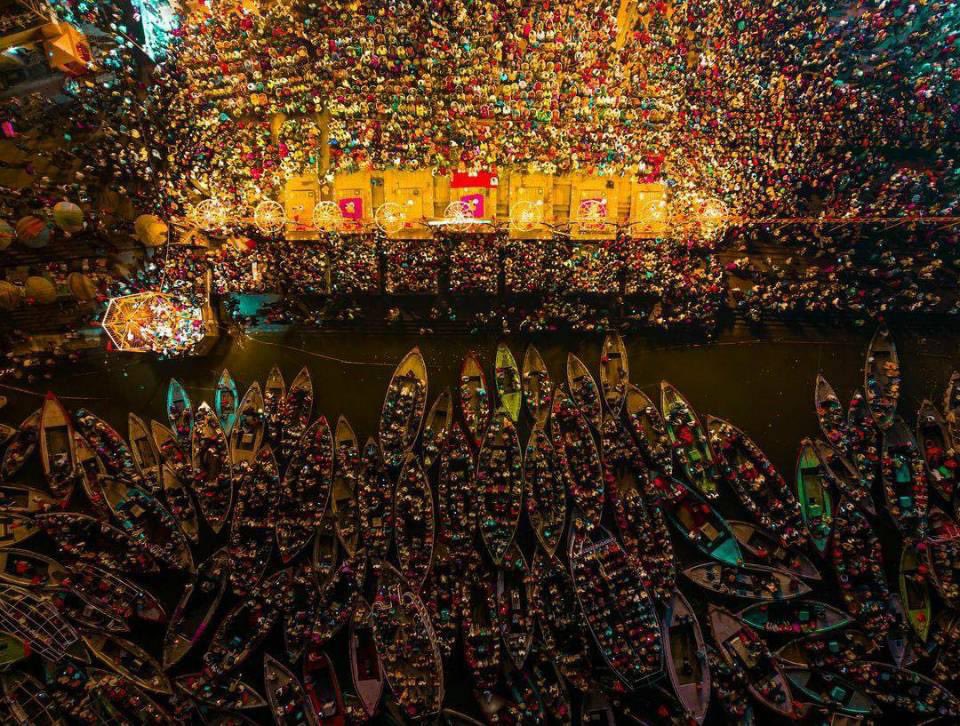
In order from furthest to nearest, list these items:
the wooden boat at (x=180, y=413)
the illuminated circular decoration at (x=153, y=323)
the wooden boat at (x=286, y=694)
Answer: the wooden boat at (x=180, y=413) → the wooden boat at (x=286, y=694) → the illuminated circular decoration at (x=153, y=323)

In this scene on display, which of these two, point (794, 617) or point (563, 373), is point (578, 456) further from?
point (794, 617)

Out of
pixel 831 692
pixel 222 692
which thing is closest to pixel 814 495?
pixel 831 692

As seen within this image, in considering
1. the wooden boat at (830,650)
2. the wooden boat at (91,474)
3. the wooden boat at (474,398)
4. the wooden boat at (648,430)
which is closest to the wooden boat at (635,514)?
the wooden boat at (648,430)

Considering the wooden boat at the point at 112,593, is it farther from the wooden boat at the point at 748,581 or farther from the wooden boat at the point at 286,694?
the wooden boat at the point at 748,581

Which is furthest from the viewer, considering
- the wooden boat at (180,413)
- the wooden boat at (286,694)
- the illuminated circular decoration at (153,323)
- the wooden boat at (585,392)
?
the wooden boat at (180,413)

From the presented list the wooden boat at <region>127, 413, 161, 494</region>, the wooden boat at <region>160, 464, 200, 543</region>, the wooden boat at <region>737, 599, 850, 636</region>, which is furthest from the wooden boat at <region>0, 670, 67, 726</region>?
the wooden boat at <region>737, 599, 850, 636</region>
